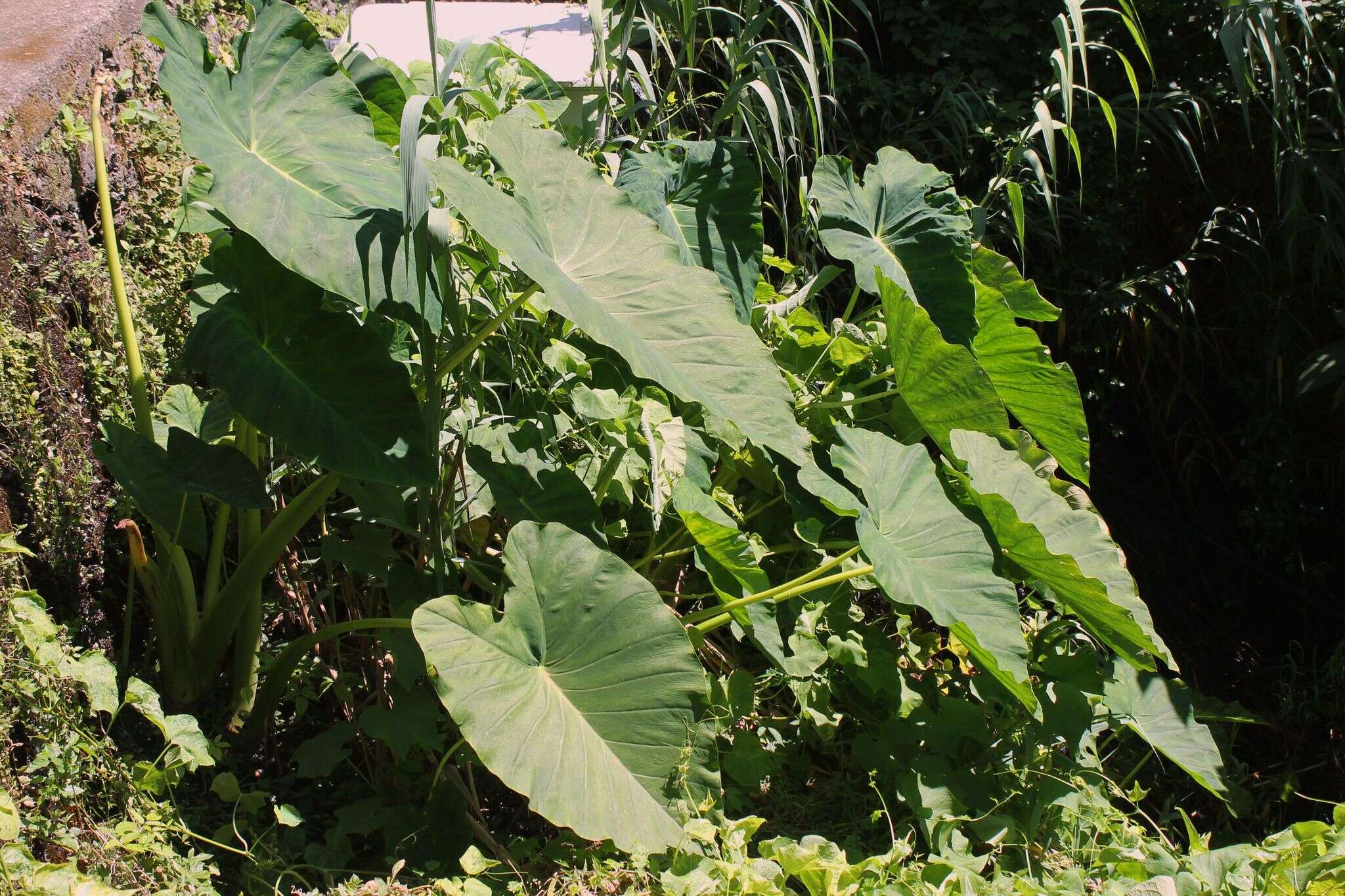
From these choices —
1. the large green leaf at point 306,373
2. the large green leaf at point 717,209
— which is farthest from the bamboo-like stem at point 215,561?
the large green leaf at point 717,209

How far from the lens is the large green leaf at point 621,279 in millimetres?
1358

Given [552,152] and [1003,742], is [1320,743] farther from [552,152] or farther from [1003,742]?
[552,152]

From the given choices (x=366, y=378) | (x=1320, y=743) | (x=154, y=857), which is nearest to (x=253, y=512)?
(x=366, y=378)

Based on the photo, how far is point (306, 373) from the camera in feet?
4.71

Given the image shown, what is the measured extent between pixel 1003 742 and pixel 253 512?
1376mm

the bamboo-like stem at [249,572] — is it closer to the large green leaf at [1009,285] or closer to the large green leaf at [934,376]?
the large green leaf at [934,376]

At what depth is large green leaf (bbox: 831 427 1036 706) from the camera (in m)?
1.49

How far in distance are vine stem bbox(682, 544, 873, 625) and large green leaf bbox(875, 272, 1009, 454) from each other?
301 millimetres

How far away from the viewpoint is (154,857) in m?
1.38

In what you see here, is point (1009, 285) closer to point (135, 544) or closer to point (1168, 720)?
point (1168, 720)

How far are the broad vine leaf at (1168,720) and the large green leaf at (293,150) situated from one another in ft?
4.92

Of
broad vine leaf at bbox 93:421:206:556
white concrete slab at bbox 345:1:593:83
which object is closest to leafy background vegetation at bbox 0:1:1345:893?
broad vine leaf at bbox 93:421:206:556

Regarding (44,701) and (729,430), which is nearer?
(44,701)

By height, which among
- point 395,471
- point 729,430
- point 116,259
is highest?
point 116,259
